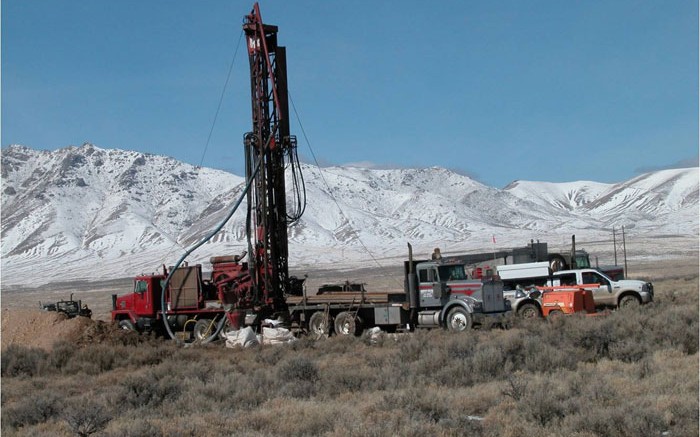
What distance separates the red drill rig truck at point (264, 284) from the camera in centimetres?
2644

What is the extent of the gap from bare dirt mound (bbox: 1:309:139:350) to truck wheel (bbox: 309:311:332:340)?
5713mm

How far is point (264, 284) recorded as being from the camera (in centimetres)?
2895

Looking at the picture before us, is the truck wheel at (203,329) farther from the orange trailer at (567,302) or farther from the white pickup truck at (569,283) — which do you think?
the orange trailer at (567,302)

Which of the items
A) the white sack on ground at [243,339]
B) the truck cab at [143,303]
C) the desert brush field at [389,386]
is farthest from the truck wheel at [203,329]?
the desert brush field at [389,386]

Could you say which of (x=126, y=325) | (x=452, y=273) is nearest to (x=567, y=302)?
(x=452, y=273)

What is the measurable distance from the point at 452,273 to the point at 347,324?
12.6 ft

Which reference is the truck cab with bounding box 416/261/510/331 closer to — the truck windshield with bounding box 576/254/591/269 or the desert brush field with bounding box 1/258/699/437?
the desert brush field with bounding box 1/258/699/437

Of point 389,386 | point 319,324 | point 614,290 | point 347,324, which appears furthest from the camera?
point 614,290

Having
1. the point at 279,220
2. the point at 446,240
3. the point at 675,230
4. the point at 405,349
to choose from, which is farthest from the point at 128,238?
the point at 405,349

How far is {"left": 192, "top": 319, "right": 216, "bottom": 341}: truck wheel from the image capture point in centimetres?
2834

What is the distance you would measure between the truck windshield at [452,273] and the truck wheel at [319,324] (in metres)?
4.08

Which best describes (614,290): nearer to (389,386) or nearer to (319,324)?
(319,324)

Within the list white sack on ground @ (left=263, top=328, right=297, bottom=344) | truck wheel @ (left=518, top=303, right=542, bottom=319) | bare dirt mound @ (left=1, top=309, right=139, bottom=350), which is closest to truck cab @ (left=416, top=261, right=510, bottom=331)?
truck wheel @ (left=518, top=303, right=542, bottom=319)

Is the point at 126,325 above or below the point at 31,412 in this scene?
above
